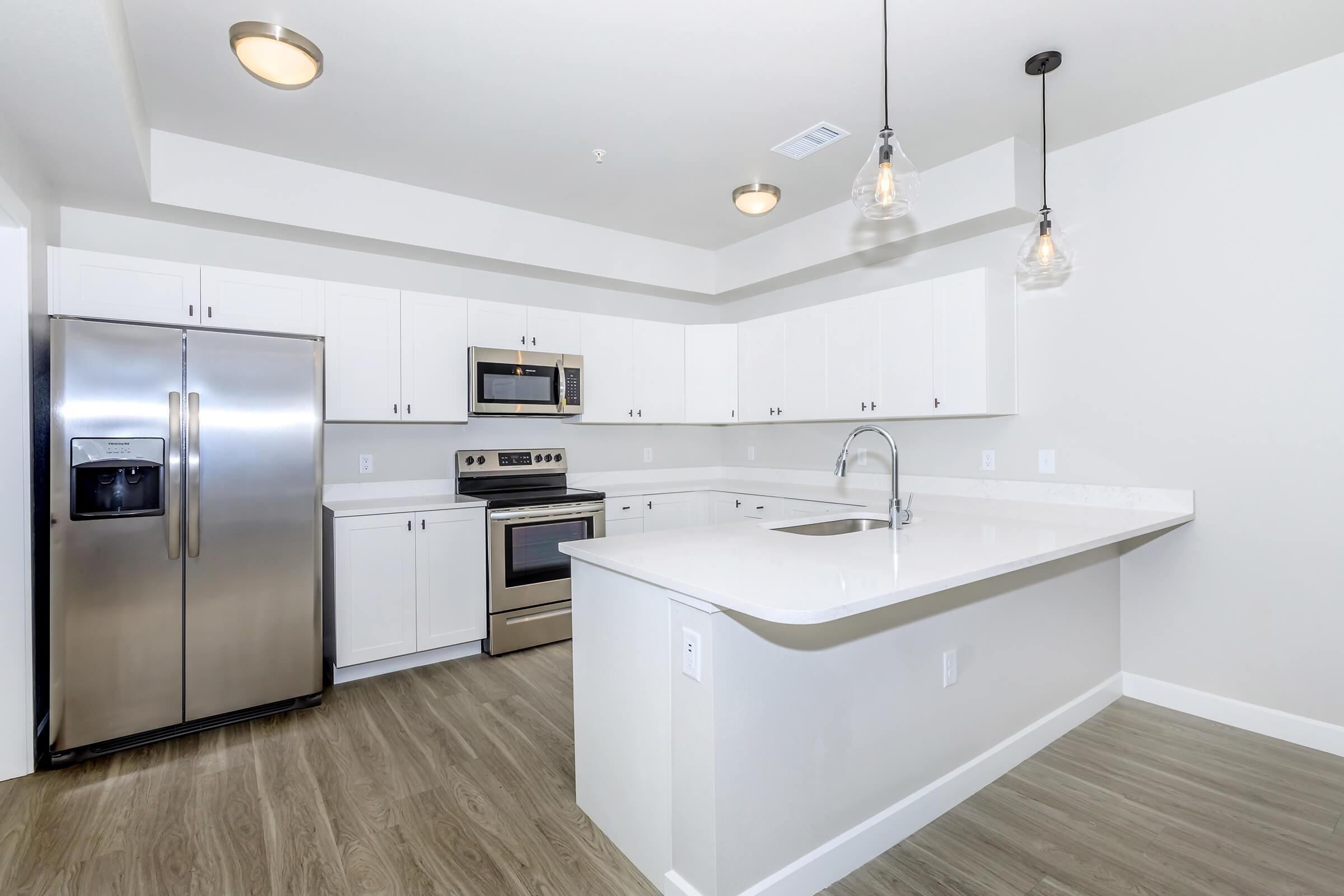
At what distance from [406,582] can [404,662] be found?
466mm

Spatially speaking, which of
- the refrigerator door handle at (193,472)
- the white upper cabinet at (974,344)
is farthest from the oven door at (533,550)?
the white upper cabinet at (974,344)

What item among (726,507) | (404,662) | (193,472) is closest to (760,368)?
(726,507)

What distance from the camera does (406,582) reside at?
3.47 meters

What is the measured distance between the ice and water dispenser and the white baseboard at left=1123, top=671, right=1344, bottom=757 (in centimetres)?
446

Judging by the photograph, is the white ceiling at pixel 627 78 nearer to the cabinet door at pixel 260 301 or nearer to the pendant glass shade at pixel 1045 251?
the cabinet door at pixel 260 301

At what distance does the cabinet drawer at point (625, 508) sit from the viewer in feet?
14.0

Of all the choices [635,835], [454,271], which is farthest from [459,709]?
[454,271]

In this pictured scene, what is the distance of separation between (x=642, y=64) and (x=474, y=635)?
2.99 m

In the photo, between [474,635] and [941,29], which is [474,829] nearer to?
[474,635]

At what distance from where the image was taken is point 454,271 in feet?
13.8

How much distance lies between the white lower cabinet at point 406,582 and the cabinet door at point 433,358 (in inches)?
24.6

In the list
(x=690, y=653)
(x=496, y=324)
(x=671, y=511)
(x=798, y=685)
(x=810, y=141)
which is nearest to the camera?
(x=690, y=653)

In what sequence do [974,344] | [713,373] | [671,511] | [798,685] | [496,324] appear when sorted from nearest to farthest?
1. [798,685]
2. [974,344]
3. [496,324]
4. [671,511]
5. [713,373]

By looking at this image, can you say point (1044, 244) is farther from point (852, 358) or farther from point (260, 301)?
point (260, 301)
